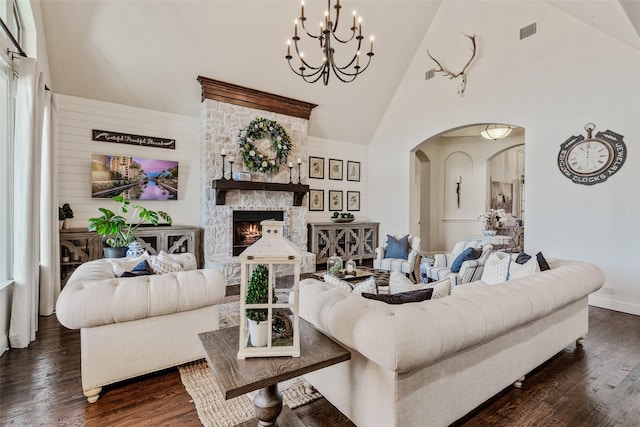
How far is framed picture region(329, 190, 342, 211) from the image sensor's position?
7438mm

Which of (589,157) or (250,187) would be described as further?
(250,187)

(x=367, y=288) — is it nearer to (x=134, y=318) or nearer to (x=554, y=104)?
(x=134, y=318)

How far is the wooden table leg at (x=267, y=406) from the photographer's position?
144 centimetres

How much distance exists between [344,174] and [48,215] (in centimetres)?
556

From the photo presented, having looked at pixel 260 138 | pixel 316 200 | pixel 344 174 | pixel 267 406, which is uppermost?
pixel 260 138

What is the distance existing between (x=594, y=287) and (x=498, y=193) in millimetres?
6968

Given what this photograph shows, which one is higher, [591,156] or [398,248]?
[591,156]

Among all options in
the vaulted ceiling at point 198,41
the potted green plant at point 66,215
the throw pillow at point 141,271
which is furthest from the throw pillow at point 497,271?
the potted green plant at point 66,215

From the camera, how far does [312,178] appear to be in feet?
23.4

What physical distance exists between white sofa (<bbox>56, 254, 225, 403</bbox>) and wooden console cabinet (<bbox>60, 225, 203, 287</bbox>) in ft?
7.49

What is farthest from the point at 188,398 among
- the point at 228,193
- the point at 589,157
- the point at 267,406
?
the point at 589,157

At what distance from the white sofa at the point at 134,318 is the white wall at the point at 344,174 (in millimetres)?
4735

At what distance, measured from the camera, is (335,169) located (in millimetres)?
7461

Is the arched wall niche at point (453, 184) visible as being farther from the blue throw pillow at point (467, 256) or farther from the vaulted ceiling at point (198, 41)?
the blue throw pillow at point (467, 256)
